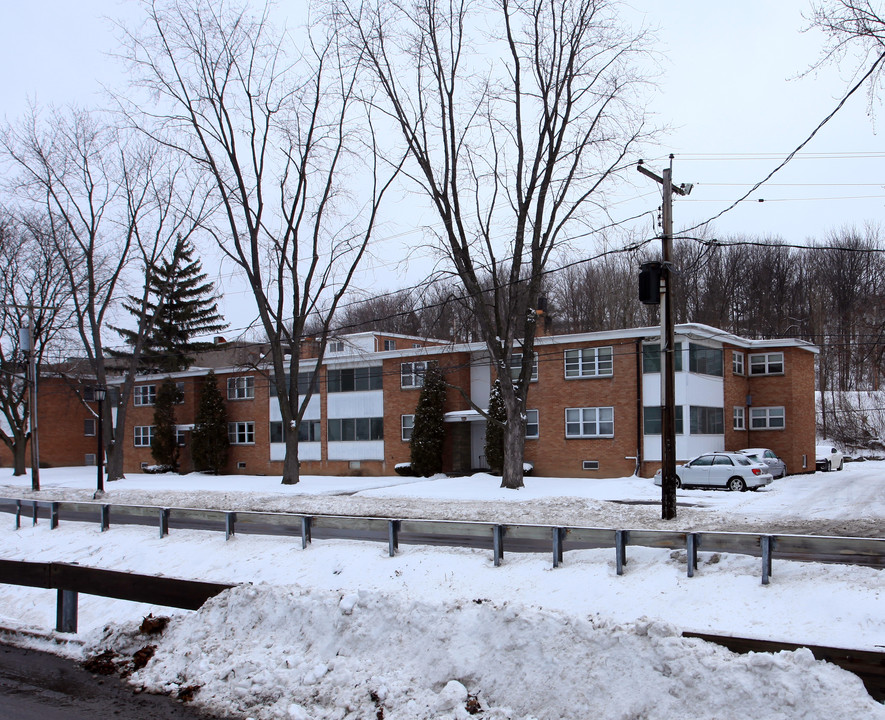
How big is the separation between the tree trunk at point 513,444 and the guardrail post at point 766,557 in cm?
2196

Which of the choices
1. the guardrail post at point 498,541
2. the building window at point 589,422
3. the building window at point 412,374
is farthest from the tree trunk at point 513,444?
the guardrail post at point 498,541

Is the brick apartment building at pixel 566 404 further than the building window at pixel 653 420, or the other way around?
the brick apartment building at pixel 566 404

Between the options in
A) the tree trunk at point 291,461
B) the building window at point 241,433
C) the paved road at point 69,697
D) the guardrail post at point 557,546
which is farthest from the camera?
the building window at point 241,433

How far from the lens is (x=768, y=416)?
38844 mm

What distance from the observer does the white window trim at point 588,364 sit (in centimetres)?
3450

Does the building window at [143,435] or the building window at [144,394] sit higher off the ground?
the building window at [144,394]

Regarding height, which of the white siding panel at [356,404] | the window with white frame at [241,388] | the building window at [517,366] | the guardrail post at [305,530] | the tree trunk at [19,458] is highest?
the building window at [517,366]

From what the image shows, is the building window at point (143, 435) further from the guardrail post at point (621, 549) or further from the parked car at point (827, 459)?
the guardrail post at point (621, 549)

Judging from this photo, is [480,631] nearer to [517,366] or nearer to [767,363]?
[517,366]

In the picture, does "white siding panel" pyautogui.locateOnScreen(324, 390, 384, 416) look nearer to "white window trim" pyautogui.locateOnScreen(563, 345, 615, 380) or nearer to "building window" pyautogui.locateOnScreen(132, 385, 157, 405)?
"white window trim" pyautogui.locateOnScreen(563, 345, 615, 380)

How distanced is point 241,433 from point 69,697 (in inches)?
1620

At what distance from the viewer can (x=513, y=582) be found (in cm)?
981

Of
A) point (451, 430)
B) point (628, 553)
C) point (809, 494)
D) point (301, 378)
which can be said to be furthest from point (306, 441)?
point (628, 553)

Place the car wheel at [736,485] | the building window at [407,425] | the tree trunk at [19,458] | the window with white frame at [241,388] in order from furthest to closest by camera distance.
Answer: the tree trunk at [19,458], the window with white frame at [241,388], the building window at [407,425], the car wheel at [736,485]
